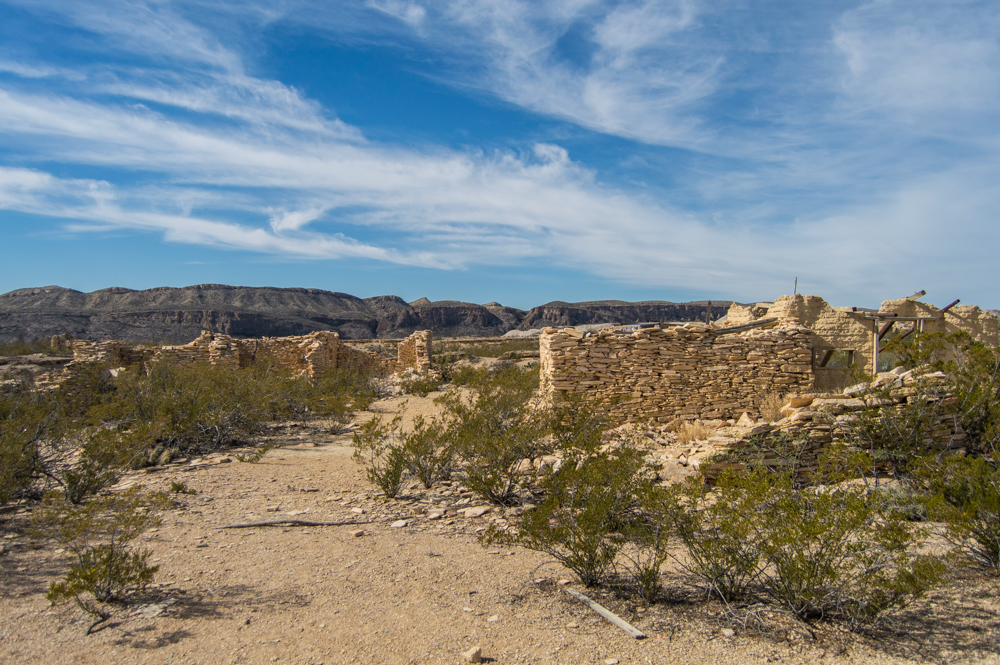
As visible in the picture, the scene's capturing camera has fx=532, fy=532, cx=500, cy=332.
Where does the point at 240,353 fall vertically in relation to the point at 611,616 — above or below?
above

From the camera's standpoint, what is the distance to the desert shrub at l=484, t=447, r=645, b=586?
391 cm

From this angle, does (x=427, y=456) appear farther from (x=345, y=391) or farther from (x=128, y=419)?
(x=345, y=391)

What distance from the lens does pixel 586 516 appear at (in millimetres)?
3953

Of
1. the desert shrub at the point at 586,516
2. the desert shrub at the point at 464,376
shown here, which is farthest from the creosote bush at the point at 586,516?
the desert shrub at the point at 464,376

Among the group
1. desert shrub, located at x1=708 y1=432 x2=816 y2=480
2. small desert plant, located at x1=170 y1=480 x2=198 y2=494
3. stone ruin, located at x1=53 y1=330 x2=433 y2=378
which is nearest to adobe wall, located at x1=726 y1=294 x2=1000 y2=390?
desert shrub, located at x1=708 y1=432 x2=816 y2=480

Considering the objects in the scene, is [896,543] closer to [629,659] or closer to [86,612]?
[629,659]

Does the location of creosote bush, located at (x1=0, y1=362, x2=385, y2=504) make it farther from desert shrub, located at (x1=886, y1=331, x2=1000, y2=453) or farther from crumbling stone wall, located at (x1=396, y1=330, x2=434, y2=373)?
desert shrub, located at (x1=886, y1=331, x2=1000, y2=453)

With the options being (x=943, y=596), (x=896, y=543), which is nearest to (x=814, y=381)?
(x=943, y=596)

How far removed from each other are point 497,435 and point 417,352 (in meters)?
16.9

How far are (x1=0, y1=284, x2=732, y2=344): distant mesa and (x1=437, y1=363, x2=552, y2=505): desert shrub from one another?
50814mm

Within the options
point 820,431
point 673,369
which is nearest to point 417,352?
point 673,369

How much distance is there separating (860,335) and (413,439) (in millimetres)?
10154

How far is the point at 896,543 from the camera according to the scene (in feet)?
10.4

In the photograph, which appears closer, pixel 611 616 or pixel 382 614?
pixel 611 616
